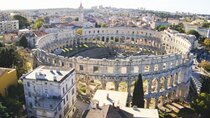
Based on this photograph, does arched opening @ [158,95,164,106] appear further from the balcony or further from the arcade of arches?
the balcony

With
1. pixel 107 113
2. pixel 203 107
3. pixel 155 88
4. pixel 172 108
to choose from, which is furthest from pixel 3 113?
pixel 172 108

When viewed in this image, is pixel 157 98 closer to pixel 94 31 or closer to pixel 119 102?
pixel 119 102

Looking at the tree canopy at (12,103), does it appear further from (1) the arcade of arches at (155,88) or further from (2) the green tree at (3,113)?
(1) the arcade of arches at (155,88)

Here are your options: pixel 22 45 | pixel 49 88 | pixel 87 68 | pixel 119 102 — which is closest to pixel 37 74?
pixel 49 88

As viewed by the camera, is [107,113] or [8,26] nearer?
[107,113]

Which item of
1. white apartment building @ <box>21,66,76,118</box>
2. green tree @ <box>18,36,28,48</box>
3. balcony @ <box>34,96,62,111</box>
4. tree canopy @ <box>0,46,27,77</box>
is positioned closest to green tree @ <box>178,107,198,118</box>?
white apartment building @ <box>21,66,76,118</box>

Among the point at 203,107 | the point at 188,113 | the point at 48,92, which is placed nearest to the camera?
the point at 48,92

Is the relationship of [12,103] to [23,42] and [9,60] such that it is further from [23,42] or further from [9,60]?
[23,42]

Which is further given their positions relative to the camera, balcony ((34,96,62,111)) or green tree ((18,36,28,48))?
green tree ((18,36,28,48))

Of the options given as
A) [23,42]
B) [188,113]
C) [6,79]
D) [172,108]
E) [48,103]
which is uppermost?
[6,79]
